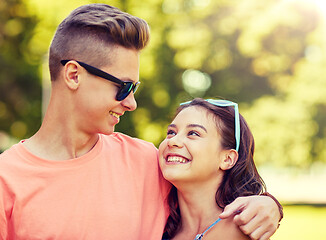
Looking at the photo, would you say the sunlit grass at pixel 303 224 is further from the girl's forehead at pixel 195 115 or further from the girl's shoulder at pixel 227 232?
the girl's shoulder at pixel 227 232

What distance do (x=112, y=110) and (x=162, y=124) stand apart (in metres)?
13.1

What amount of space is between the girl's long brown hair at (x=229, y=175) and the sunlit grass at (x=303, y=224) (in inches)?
401

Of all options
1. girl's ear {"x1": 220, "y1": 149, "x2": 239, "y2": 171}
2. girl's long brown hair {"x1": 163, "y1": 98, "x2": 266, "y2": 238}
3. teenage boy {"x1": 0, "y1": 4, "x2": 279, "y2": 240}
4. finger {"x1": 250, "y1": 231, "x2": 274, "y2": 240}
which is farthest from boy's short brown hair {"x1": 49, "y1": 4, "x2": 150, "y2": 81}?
finger {"x1": 250, "y1": 231, "x2": 274, "y2": 240}

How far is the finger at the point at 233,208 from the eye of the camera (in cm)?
299

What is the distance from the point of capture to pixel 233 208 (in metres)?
3.04

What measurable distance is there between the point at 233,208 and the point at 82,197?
0.95 meters

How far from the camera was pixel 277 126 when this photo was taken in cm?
1780

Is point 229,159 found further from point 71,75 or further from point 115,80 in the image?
point 71,75

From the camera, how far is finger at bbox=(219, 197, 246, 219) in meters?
2.99

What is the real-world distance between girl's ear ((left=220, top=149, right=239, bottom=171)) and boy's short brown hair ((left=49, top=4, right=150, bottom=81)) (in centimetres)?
102

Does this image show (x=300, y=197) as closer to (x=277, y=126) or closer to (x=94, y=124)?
(x=277, y=126)

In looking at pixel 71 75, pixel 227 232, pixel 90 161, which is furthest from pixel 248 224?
pixel 71 75

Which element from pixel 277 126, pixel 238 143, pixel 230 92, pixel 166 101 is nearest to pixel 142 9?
pixel 166 101

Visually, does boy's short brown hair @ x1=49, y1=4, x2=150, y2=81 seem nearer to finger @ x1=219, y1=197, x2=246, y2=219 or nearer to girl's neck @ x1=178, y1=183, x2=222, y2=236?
girl's neck @ x1=178, y1=183, x2=222, y2=236
